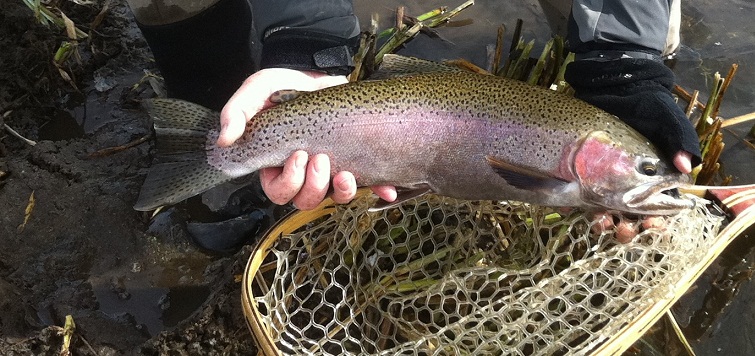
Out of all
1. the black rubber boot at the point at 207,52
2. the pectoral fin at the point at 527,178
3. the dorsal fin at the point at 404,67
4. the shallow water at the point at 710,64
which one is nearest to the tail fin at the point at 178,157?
the dorsal fin at the point at 404,67

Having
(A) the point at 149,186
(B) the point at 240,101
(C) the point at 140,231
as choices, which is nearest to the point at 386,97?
(B) the point at 240,101

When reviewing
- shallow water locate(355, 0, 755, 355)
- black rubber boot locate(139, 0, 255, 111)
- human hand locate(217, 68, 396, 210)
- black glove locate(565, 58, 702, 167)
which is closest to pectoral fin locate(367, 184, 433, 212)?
human hand locate(217, 68, 396, 210)

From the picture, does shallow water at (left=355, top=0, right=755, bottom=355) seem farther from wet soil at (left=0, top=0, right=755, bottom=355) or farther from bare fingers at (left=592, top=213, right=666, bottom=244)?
bare fingers at (left=592, top=213, right=666, bottom=244)

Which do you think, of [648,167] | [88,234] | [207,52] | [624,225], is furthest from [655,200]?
[88,234]

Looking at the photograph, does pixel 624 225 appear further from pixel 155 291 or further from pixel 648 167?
pixel 155 291

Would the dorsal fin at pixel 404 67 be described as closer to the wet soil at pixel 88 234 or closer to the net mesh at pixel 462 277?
the net mesh at pixel 462 277
